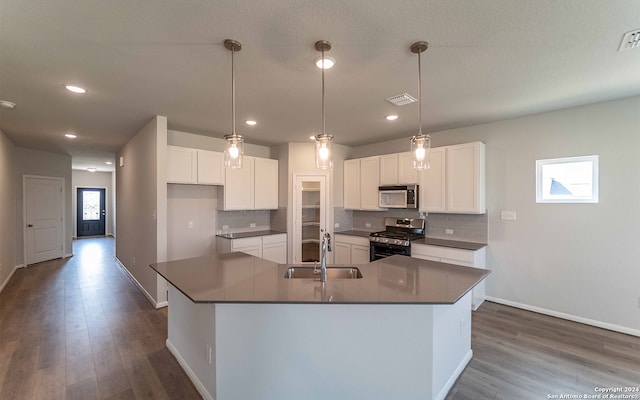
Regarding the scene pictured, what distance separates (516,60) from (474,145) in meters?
1.76

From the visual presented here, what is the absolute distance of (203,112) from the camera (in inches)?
140

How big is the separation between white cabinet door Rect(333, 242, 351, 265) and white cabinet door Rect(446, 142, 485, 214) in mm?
1885

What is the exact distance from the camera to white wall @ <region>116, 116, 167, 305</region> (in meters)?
3.79

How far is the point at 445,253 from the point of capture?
3932mm

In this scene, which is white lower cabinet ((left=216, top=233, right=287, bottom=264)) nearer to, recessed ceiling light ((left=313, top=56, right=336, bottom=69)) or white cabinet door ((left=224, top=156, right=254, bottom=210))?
white cabinet door ((left=224, top=156, right=254, bottom=210))

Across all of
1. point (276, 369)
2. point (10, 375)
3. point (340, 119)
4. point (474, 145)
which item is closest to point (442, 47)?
point (340, 119)

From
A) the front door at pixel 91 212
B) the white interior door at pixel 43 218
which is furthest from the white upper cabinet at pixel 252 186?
the front door at pixel 91 212

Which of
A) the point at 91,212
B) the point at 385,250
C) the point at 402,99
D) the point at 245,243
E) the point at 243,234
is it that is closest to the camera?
the point at 402,99

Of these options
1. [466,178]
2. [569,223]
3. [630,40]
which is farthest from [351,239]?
[630,40]

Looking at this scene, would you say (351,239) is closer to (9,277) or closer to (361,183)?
(361,183)

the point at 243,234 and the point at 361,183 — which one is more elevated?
the point at 361,183

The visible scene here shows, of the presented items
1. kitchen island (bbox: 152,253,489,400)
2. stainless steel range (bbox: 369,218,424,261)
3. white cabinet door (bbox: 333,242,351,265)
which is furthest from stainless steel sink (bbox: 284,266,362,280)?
white cabinet door (bbox: 333,242,351,265)

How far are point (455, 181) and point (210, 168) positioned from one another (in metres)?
3.79

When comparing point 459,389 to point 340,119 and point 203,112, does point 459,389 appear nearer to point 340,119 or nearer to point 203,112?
point 340,119
